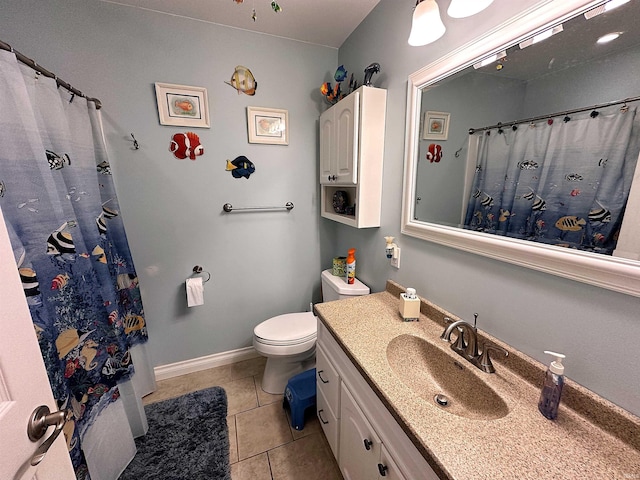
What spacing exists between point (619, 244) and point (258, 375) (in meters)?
2.09

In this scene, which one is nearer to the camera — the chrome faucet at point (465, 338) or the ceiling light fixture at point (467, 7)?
the ceiling light fixture at point (467, 7)

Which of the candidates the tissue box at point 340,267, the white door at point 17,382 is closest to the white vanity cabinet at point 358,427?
the tissue box at point 340,267

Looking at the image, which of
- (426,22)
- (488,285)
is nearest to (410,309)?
(488,285)

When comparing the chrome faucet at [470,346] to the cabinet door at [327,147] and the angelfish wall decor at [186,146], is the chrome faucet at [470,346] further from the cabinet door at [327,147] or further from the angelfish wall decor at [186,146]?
the angelfish wall decor at [186,146]

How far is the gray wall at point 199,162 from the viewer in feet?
4.75

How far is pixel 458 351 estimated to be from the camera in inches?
38.3

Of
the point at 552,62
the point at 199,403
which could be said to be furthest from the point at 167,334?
the point at 552,62

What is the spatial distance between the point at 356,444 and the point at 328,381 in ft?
0.92

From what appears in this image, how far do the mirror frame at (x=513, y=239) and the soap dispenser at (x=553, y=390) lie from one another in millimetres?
245

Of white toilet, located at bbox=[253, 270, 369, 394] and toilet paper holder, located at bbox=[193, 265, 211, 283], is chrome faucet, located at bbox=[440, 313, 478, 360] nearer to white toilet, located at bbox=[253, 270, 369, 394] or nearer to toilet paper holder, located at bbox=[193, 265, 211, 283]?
white toilet, located at bbox=[253, 270, 369, 394]

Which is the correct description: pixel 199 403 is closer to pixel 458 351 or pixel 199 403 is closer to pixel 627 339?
pixel 458 351

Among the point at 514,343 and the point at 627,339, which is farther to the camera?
the point at 514,343

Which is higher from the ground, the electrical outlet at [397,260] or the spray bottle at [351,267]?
the electrical outlet at [397,260]

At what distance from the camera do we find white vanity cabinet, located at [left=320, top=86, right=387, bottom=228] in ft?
4.59
